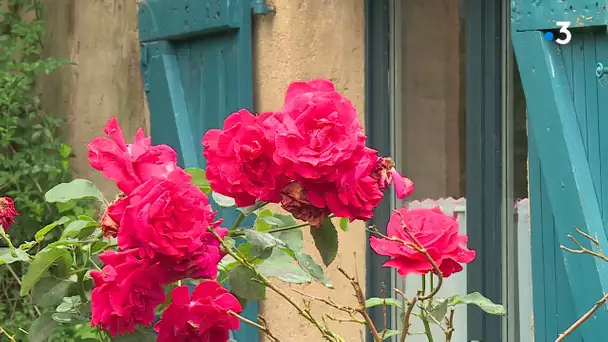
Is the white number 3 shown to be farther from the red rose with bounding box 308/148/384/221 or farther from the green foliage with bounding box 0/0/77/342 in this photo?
the green foliage with bounding box 0/0/77/342

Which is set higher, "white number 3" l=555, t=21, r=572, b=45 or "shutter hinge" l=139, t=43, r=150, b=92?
"white number 3" l=555, t=21, r=572, b=45

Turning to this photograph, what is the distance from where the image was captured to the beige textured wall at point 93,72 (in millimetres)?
4730

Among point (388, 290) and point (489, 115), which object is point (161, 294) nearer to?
point (489, 115)

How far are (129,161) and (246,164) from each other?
182mm

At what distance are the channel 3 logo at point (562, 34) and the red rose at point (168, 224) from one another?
160 cm

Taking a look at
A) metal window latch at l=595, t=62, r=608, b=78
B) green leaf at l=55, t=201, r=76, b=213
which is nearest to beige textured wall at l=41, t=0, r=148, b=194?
green leaf at l=55, t=201, r=76, b=213

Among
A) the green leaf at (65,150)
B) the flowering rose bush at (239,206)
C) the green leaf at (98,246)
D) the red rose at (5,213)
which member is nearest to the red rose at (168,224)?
the flowering rose bush at (239,206)

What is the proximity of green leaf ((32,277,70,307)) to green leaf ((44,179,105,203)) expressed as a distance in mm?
133

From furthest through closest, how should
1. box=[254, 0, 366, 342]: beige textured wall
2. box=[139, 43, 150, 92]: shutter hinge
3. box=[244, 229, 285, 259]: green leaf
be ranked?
box=[139, 43, 150, 92]: shutter hinge, box=[254, 0, 366, 342]: beige textured wall, box=[244, 229, 285, 259]: green leaf

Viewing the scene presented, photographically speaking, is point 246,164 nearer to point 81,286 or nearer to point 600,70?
point 81,286

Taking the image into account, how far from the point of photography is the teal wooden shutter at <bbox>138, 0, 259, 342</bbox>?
12.6 feet

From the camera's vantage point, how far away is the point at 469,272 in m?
3.52

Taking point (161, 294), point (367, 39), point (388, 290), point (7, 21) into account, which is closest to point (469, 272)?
point (388, 290)

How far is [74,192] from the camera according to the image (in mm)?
1703
